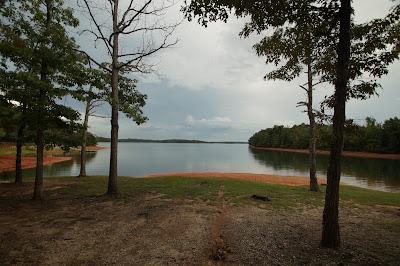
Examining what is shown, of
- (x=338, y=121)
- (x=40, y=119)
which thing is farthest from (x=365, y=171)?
(x=40, y=119)

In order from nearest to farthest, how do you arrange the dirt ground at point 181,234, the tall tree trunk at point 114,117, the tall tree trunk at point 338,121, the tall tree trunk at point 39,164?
1. the dirt ground at point 181,234
2. the tall tree trunk at point 338,121
3. the tall tree trunk at point 39,164
4. the tall tree trunk at point 114,117

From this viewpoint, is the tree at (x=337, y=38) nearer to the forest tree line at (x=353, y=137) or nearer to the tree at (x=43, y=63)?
the forest tree line at (x=353, y=137)

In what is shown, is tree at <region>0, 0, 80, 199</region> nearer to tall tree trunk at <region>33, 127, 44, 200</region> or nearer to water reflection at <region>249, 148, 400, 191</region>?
tall tree trunk at <region>33, 127, 44, 200</region>

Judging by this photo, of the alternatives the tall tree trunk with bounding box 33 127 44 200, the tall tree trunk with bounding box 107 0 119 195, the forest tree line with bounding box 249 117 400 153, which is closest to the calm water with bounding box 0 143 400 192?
the forest tree line with bounding box 249 117 400 153

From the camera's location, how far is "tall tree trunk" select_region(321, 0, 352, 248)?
8156 millimetres

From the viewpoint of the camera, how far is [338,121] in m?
8.33

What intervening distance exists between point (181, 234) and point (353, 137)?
562 centimetres

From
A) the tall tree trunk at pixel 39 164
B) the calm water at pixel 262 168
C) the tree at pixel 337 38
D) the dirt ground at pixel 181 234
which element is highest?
the tree at pixel 337 38

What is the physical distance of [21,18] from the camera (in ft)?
44.9

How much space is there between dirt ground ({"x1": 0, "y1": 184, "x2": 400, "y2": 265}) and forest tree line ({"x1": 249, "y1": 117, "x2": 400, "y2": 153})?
9.32 ft

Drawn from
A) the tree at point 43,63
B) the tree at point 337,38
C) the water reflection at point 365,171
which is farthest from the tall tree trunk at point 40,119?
the water reflection at point 365,171

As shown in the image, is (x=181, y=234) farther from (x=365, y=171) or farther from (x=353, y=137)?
(x=365, y=171)

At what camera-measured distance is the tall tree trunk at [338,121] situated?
816cm

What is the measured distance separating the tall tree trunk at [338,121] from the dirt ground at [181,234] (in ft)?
2.56
